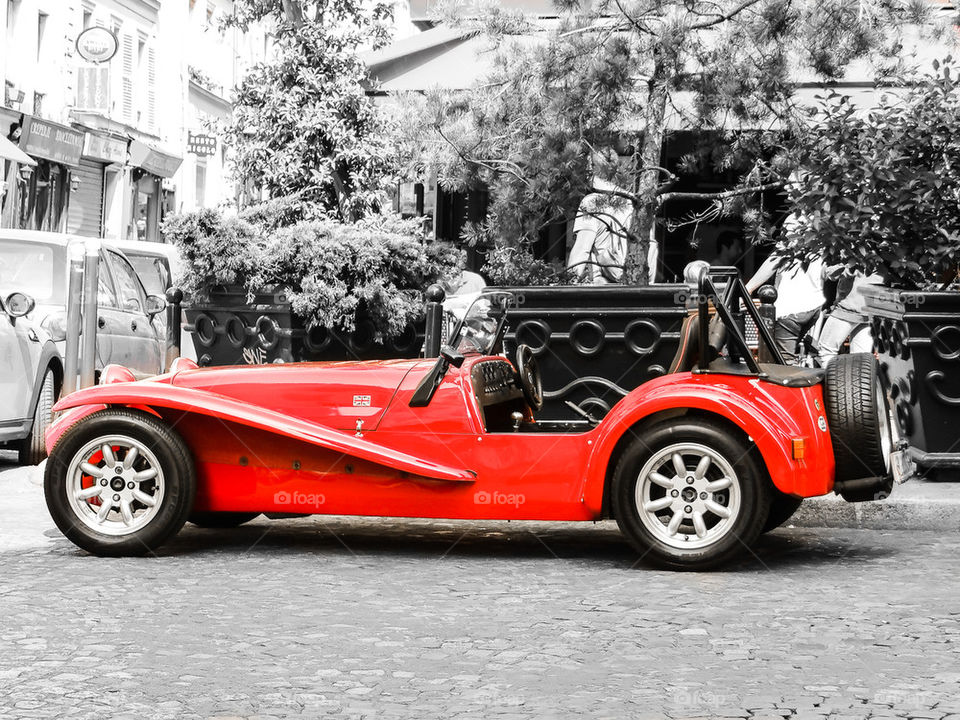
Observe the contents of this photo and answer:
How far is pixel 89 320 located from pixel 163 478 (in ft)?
10.2

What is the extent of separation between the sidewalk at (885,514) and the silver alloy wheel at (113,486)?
3273mm

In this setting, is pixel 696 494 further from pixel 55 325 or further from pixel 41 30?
pixel 41 30

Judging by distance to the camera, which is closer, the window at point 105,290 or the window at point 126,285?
the window at point 105,290

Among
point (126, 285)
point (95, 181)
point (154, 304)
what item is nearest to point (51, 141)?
point (95, 181)

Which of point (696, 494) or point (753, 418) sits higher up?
point (753, 418)

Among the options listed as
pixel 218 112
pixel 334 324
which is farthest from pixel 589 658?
pixel 218 112

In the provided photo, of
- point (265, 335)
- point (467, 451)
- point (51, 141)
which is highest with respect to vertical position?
point (51, 141)

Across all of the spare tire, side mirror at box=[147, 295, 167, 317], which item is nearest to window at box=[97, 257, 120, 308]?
side mirror at box=[147, 295, 167, 317]

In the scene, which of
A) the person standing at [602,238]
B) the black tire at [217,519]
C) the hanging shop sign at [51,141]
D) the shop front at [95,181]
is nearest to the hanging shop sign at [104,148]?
the shop front at [95,181]

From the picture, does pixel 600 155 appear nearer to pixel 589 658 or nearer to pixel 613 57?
pixel 613 57

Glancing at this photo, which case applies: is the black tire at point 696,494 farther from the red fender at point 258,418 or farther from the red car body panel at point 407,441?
the red fender at point 258,418

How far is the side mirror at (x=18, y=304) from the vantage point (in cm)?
1052

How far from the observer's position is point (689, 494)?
6.80 meters

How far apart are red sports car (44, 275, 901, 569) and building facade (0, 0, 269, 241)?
64.4 feet
